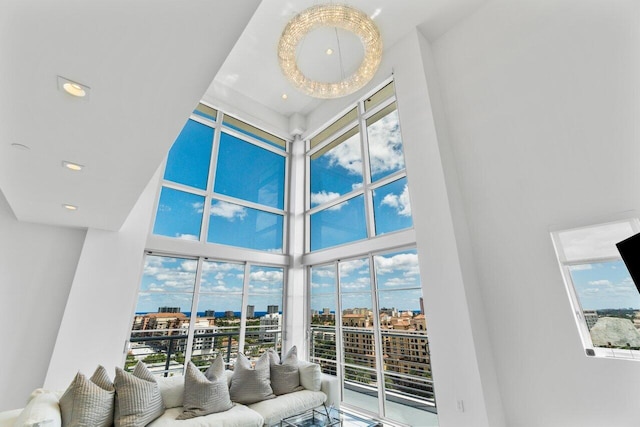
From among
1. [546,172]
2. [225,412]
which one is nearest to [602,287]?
[546,172]

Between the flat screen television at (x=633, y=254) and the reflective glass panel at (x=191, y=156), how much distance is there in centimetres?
582

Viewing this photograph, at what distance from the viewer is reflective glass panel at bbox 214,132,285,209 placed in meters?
6.05

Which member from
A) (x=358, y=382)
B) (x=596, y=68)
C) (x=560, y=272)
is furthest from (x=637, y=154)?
(x=358, y=382)

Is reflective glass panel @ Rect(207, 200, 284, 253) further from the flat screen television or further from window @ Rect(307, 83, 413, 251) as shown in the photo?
the flat screen television

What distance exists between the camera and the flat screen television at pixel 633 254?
7.30ft

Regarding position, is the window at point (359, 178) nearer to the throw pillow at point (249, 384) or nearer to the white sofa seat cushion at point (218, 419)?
the throw pillow at point (249, 384)

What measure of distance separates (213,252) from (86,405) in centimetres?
293

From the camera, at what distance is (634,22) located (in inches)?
121

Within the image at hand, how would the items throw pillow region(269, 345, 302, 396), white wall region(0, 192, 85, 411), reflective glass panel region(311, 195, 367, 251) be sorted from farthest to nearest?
1. reflective glass panel region(311, 195, 367, 251)
2. throw pillow region(269, 345, 302, 396)
3. white wall region(0, 192, 85, 411)

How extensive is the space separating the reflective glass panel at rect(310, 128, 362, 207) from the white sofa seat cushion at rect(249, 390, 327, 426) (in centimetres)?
359

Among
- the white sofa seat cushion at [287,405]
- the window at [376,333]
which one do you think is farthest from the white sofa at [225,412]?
the window at [376,333]

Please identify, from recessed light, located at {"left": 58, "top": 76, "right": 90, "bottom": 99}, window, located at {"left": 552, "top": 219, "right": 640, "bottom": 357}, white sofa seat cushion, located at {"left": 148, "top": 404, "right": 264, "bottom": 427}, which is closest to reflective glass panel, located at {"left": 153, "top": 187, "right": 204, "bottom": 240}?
white sofa seat cushion, located at {"left": 148, "top": 404, "right": 264, "bottom": 427}

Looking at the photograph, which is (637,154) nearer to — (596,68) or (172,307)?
(596,68)

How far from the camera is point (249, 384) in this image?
3.76m
